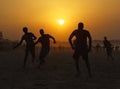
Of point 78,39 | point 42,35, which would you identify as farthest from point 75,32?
point 42,35

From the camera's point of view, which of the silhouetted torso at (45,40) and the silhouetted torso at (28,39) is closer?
the silhouetted torso at (45,40)

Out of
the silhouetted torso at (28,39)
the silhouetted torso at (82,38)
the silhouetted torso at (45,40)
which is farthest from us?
the silhouetted torso at (28,39)

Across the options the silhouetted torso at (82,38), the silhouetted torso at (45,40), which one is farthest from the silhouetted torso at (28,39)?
the silhouetted torso at (82,38)

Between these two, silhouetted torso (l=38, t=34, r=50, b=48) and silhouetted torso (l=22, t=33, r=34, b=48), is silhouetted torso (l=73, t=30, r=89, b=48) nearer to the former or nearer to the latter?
silhouetted torso (l=38, t=34, r=50, b=48)

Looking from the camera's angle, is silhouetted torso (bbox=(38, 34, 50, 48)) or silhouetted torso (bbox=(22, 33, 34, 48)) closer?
silhouetted torso (bbox=(38, 34, 50, 48))

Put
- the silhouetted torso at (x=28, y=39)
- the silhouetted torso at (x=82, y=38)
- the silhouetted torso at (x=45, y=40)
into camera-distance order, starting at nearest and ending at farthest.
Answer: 1. the silhouetted torso at (x=82, y=38)
2. the silhouetted torso at (x=45, y=40)
3. the silhouetted torso at (x=28, y=39)

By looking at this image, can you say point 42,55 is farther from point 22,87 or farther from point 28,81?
point 22,87

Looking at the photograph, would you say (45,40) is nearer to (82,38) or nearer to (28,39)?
(28,39)

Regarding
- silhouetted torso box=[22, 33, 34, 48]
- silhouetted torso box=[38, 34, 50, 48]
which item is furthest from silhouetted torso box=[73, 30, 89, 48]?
silhouetted torso box=[22, 33, 34, 48]

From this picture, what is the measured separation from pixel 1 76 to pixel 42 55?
372cm

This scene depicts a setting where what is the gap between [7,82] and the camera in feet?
49.5

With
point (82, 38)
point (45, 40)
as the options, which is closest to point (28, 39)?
point (45, 40)

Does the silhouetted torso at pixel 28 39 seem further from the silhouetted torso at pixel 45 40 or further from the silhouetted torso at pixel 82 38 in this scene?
the silhouetted torso at pixel 82 38

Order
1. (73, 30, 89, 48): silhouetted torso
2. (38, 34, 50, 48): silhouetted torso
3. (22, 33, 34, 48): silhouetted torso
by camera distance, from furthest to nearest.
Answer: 1. (22, 33, 34, 48): silhouetted torso
2. (38, 34, 50, 48): silhouetted torso
3. (73, 30, 89, 48): silhouetted torso
